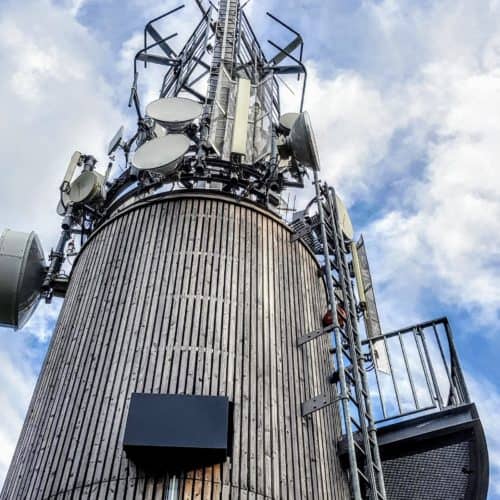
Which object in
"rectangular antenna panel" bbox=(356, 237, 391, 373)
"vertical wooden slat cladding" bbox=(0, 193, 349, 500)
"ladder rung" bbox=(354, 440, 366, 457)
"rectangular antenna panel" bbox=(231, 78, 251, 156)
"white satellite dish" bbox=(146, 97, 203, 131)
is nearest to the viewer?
"vertical wooden slat cladding" bbox=(0, 193, 349, 500)

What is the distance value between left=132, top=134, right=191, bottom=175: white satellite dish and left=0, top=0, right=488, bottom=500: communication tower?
0.06 meters

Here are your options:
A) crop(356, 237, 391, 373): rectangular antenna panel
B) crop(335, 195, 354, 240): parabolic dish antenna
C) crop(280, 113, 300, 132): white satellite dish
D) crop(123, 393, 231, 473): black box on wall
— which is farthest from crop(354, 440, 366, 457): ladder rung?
crop(280, 113, 300, 132): white satellite dish

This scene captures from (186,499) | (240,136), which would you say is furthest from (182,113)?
(186,499)

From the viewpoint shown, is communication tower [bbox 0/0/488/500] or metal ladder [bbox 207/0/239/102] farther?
metal ladder [bbox 207/0/239/102]

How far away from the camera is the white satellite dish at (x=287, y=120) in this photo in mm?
22047

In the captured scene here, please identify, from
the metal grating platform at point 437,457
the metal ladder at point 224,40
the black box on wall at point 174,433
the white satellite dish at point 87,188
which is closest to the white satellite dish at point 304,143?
the metal ladder at point 224,40

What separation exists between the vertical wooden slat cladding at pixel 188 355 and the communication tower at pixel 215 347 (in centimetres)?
4

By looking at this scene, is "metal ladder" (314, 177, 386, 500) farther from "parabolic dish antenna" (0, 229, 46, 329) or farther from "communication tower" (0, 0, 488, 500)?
"parabolic dish antenna" (0, 229, 46, 329)

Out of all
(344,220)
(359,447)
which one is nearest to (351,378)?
(359,447)

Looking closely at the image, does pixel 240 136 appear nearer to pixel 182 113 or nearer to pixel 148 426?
pixel 182 113

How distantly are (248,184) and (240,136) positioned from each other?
157 centimetres

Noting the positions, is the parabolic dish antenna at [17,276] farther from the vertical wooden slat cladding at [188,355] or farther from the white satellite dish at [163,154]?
the white satellite dish at [163,154]

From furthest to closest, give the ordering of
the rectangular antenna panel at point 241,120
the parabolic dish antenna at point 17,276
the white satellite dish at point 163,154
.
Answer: the rectangular antenna panel at point 241,120 → the parabolic dish antenna at point 17,276 → the white satellite dish at point 163,154

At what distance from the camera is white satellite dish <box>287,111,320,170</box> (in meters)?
18.2
